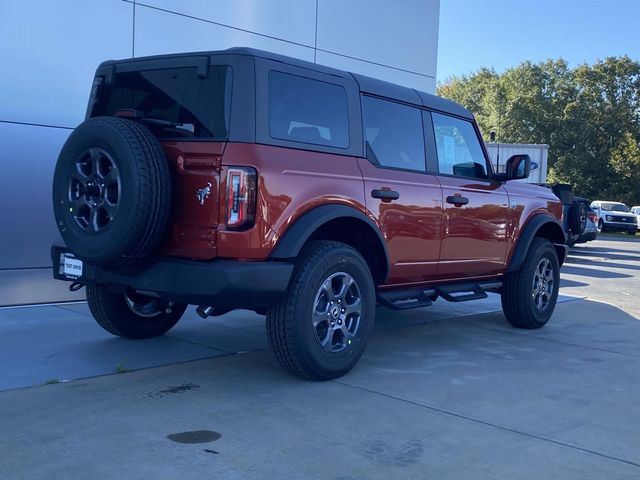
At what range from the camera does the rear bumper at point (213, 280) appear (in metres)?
4.21

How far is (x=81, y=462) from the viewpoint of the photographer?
3.35 m

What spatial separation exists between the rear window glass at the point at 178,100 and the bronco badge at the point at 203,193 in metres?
0.32

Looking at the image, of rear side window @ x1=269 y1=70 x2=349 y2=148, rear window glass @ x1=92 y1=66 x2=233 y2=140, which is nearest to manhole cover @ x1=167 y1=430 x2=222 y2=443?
rear window glass @ x1=92 y1=66 x2=233 y2=140

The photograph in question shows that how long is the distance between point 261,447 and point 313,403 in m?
0.83

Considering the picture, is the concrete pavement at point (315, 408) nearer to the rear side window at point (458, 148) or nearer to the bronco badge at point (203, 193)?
the bronco badge at point (203, 193)

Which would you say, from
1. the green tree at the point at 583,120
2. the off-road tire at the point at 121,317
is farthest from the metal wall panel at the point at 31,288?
the green tree at the point at 583,120

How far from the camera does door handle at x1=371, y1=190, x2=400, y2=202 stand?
5.18 m

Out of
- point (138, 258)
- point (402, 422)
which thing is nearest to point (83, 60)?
point (138, 258)

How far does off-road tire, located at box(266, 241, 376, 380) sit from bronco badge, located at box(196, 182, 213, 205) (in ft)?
2.55

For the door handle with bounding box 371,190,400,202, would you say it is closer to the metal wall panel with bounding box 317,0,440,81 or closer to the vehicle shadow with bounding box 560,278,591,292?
the metal wall panel with bounding box 317,0,440,81

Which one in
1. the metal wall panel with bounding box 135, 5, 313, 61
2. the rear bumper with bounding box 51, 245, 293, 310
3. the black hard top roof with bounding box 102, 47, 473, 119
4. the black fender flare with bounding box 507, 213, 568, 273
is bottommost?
the rear bumper with bounding box 51, 245, 293, 310

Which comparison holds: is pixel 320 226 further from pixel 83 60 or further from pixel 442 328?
pixel 83 60

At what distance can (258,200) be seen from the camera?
4309 millimetres

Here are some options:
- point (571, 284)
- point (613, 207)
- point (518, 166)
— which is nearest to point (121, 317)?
point (518, 166)
